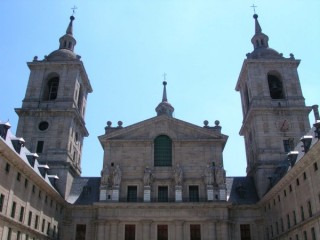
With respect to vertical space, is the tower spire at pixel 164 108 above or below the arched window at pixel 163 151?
above

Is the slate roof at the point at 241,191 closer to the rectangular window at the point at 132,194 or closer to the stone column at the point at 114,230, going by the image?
the rectangular window at the point at 132,194

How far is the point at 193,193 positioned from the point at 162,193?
142 inches

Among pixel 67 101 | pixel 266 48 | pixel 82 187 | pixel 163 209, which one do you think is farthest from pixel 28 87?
pixel 266 48

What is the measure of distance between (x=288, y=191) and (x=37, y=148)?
3056cm

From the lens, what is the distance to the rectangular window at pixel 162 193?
43.6m

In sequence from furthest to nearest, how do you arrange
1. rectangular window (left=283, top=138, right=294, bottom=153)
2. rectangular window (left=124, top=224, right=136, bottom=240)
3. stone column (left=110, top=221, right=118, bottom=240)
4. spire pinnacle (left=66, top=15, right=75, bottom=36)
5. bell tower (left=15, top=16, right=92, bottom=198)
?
spire pinnacle (left=66, top=15, right=75, bottom=36) < bell tower (left=15, top=16, right=92, bottom=198) < rectangular window (left=283, top=138, right=294, bottom=153) < rectangular window (left=124, top=224, right=136, bottom=240) < stone column (left=110, top=221, right=118, bottom=240)

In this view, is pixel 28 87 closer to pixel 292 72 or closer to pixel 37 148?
pixel 37 148

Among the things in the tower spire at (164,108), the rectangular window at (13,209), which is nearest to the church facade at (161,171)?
the rectangular window at (13,209)

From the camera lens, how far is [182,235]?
41188mm

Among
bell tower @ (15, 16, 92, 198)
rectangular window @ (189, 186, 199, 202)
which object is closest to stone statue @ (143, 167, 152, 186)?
rectangular window @ (189, 186, 199, 202)

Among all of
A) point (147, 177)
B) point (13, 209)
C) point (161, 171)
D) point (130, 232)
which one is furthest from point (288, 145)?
point (13, 209)

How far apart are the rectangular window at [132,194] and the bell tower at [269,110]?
14821 millimetres

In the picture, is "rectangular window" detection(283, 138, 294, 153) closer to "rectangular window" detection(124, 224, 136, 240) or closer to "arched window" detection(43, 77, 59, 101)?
"rectangular window" detection(124, 224, 136, 240)

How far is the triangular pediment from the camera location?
46.8 meters
